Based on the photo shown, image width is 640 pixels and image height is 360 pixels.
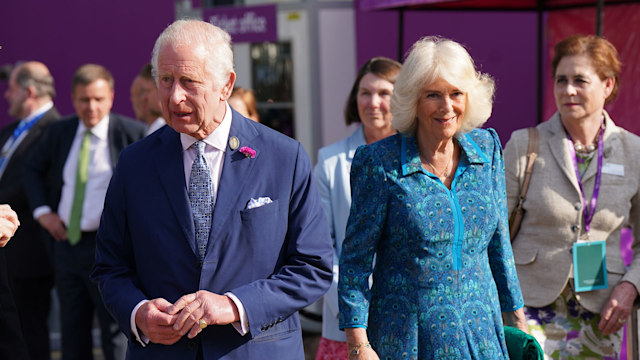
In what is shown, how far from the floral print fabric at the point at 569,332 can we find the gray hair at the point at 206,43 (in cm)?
208

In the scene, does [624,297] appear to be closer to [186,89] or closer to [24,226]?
[186,89]

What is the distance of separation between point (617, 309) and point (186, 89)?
239 centimetres

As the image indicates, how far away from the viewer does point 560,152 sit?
3994mm

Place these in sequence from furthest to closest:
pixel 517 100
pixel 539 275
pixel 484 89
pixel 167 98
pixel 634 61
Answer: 1. pixel 517 100
2. pixel 634 61
3. pixel 539 275
4. pixel 484 89
5. pixel 167 98

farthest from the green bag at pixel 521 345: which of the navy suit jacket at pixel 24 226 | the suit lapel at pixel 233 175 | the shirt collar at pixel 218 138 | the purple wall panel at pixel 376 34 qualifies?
the purple wall panel at pixel 376 34

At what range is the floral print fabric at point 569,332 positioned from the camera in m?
3.90

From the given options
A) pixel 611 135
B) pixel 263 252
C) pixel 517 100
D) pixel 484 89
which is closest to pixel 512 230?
pixel 611 135

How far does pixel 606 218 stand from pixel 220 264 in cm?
214

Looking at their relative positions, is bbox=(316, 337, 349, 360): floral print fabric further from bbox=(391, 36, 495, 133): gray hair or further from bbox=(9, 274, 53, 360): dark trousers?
bbox=(9, 274, 53, 360): dark trousers

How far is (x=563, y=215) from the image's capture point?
391 cm

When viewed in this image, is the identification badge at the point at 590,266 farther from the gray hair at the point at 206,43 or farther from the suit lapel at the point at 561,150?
the gray hair at the point at 206,43

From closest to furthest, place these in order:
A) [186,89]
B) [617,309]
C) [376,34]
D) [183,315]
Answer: [183,315] → [186,89] → [617,309] → [376,34]

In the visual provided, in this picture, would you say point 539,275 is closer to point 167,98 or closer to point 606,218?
point 606,218

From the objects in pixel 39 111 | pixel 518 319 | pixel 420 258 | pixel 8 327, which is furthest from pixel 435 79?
pixel 39 111
